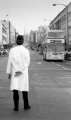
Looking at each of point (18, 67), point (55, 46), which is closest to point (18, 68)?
point (18, 67)

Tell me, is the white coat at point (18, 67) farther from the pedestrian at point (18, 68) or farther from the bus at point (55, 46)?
the bus at point (55, 46)

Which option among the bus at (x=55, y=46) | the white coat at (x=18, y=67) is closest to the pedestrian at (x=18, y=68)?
the white coat at (x=18, y=67)

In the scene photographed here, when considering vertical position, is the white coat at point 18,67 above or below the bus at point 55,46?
above

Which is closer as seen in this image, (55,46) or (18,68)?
(18,68)

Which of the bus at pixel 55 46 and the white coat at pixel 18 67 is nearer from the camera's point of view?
the white coat at pixel 18 67

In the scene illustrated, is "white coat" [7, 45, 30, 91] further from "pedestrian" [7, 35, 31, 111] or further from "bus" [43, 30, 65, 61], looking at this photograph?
"bus" [43, 30, 65, 61]

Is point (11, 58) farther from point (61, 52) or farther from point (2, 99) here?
point (61, 52)

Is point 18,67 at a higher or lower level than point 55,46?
higher

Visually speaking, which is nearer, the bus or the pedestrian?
the pedestrian

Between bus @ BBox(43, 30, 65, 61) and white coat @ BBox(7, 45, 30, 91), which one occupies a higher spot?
white coat @ BBox(7, 45, 30, 91)

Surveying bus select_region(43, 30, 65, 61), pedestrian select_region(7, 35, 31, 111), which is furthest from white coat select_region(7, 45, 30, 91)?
bus select_region(43, 30, 65, 61)

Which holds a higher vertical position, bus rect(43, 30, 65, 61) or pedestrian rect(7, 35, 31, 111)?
pedestrian rect(7, 35, 31, 111)

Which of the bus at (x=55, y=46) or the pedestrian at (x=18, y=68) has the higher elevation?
the pedestrian at (x=18, y=68)

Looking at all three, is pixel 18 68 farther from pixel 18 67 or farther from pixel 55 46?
pixel 55 46
